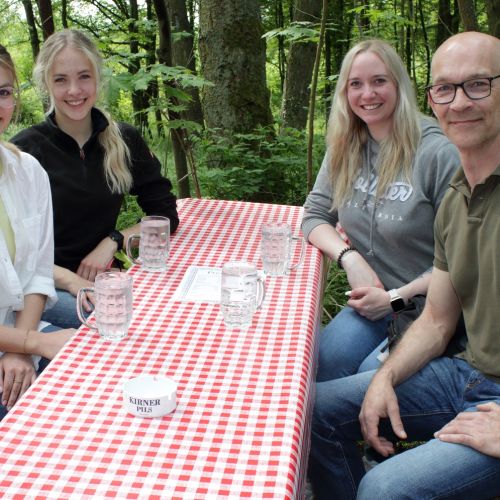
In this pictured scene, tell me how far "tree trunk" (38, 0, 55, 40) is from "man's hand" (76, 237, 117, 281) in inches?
68.5

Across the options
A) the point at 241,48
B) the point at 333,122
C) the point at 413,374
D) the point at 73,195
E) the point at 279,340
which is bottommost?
the point at 413,374

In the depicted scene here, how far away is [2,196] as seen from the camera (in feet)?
7.20

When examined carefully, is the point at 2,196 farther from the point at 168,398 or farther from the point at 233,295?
the point at 168,398

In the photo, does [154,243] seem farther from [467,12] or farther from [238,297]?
[467,12]

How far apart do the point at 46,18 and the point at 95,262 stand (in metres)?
1.99

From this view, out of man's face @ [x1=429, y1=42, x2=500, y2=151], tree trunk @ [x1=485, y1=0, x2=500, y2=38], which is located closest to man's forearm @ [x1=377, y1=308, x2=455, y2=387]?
man's face @ [x1=429, y1=42, x2=500, y2=151]

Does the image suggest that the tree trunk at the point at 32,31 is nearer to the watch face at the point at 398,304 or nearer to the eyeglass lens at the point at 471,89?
the watch face at the point at 398,304

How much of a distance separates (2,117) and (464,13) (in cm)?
316

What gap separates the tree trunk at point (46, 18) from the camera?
3834 mm

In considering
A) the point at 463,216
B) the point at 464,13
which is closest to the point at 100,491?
the point at 463,216

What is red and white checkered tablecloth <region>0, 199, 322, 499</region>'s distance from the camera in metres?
1.14

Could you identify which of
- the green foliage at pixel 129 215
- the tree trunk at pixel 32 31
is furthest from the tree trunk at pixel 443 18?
the green foliage at pixel 129 215

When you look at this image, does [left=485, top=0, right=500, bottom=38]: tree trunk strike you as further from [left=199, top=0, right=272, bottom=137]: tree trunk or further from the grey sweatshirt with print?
Answer: the grey sweatshirt with print

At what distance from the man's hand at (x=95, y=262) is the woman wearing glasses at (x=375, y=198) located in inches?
34.0
